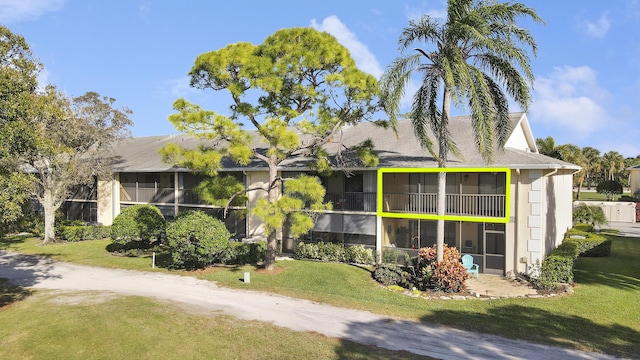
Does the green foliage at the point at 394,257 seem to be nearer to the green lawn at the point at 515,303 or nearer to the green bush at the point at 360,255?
the green bush at the point at 360,255

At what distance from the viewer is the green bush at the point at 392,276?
1750 cm

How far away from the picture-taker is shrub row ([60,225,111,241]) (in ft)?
96.3

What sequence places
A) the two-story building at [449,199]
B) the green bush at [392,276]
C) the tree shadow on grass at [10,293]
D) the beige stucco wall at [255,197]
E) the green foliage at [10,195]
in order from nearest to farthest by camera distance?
the green foliage at [10,195]
the tree shadow on grass at [10,293]
the green bush at [392,276]
the two-story building at [449,199]
the beige stucco wall at [255,197]

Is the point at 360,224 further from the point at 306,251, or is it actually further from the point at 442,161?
the point at 442,161

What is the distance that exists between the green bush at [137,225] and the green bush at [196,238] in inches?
172

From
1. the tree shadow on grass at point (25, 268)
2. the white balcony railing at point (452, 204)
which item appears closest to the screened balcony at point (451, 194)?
the white balcony railing at point (452, 204)

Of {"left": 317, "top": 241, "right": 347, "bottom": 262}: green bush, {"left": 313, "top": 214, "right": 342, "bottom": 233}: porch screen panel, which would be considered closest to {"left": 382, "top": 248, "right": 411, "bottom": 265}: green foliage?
{"left": 317, "top": 241, "right": 347, "bottom": 262}: green bush

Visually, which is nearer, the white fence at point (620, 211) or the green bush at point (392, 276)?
the green bush at point (392, 276)

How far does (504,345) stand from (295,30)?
45.9 ft

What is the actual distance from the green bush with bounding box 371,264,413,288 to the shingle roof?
491 centimetres

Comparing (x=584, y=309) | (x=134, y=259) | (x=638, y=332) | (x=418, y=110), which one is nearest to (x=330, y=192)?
(x=418, y=110)

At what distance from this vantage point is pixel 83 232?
2969 centimetres

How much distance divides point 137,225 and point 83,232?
9.70 meters

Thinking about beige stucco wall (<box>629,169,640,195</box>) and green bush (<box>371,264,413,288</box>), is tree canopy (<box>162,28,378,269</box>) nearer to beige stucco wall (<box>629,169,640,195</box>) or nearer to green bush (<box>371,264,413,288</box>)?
green bush (<box>371,264,413,288</box>)
